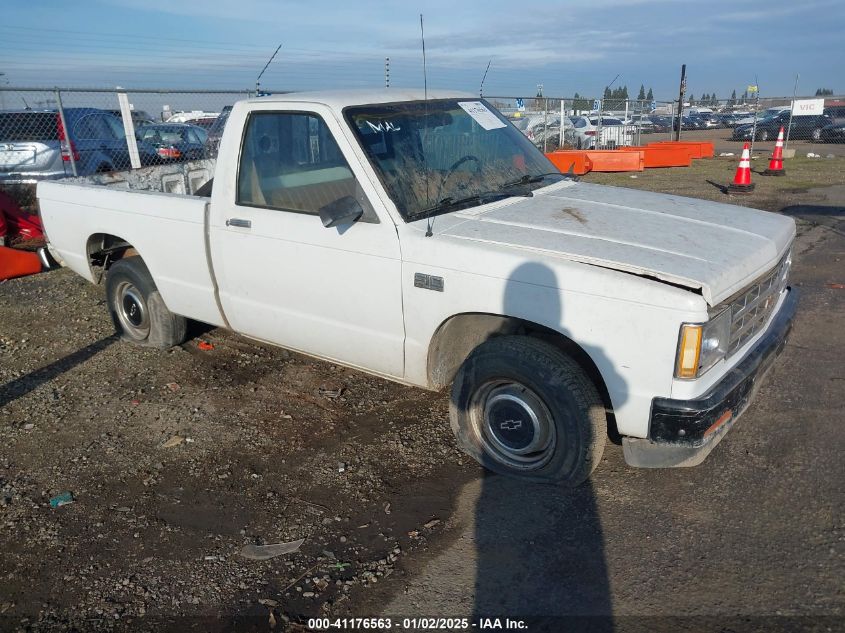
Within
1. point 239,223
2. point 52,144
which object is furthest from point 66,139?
point 239,223

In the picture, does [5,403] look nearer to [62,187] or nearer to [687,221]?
[62,187]

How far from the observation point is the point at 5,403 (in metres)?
4.82

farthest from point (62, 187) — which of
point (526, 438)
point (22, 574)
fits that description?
point (526, 438)

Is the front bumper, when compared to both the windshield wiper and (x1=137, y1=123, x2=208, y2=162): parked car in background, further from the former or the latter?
(x1=137, y1=123, x2=208, y2=162): parked car in background

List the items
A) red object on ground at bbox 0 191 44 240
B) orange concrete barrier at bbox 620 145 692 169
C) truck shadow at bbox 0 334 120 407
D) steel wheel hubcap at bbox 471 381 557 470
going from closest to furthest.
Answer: steel wheel hubcap at bbox 471 381 557 470
truck shadow at bbox 0 334 120 407
red object on ground at bbox 0 191 44 240
orange concrete barrier at bbox 620 145 692 169

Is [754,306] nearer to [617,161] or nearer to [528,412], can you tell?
[528,412]

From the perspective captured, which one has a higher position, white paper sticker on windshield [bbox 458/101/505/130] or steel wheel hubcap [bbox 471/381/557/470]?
white paper sticker on windshield [bbox 458/101/505/130]

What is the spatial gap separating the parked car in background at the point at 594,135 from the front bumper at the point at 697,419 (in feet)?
62.7

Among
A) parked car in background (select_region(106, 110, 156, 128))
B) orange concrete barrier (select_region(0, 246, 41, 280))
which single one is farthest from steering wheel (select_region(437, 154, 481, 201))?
parked car in background (select_region(106, 110, 156, 128))

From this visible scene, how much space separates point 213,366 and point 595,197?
315cm

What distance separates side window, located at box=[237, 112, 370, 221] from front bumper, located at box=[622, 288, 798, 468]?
204 cm

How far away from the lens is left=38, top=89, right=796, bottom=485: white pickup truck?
303cm

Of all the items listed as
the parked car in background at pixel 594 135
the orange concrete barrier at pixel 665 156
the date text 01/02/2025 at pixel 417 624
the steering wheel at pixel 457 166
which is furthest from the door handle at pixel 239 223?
the parked car in background at pixel 594 135

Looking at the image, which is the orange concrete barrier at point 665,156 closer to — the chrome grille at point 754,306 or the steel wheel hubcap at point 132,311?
the chrome grille at point 754,306
